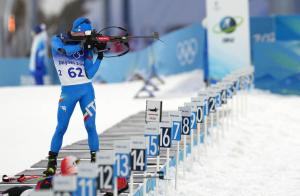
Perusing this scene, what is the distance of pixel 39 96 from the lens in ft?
77.9

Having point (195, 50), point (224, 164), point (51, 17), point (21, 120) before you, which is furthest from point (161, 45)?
point (51, 17)

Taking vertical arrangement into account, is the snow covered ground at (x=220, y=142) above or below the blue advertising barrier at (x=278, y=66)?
below

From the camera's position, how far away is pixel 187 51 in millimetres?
25344

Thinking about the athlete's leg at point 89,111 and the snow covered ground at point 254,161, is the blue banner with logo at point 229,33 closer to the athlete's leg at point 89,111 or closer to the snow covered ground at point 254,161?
the snow covered ground at point 254,161

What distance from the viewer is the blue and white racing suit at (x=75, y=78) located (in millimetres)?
9711

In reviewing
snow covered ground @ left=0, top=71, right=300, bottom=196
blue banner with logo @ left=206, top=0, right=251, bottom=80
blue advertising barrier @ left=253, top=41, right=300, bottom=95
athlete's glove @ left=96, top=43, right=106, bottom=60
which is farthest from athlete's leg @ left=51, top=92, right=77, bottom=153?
blue advertising barrier @ left=253, top=41, right=300, bottom=95

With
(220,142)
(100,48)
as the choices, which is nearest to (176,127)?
(100,48)

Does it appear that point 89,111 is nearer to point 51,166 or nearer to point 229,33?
point 51,166

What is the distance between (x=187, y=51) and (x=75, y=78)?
1578cm

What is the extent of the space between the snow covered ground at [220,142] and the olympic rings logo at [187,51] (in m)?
1.08

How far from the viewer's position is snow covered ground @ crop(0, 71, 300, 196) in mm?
10766

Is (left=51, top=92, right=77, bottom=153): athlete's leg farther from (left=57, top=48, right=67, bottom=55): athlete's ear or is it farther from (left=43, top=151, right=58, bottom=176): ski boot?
(left=57, top=48, right=67, bottom=55): athlete's ear

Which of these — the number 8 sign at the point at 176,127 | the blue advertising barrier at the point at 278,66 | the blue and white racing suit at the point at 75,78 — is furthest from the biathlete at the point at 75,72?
the blue advertising barrier at the point at 278,66

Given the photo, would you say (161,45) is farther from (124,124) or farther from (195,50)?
(124,124)
